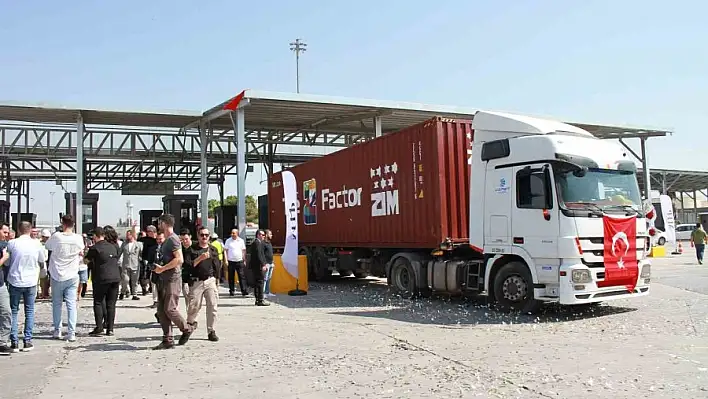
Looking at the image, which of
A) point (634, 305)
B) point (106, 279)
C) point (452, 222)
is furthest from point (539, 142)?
point (106, 279)

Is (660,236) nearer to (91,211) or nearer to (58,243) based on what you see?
(91,211)

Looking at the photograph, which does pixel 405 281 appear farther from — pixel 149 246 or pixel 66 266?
pixel 66 266

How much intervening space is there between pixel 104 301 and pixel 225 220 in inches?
608

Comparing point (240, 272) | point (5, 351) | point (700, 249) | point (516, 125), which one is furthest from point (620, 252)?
point (700, 249)

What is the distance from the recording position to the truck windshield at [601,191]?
10.1 m

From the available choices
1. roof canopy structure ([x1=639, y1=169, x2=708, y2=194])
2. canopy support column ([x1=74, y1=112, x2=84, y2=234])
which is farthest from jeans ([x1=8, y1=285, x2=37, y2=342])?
roof canopy structure ([x1=639, y1=169, x2=708, y2=194])

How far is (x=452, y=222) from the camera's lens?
12.3 metres

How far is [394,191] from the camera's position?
1395cm

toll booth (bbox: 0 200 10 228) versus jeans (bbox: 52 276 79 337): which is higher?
toll booth (bbox: 0 200 10 228)

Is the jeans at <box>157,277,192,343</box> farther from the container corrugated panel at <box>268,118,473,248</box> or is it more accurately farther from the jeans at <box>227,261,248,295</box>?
the jeans at <box>227,261,248,295</box>

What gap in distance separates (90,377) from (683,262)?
23.5m

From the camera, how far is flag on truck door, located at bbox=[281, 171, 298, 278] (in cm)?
1463

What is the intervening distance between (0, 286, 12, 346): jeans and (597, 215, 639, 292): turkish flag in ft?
27.8

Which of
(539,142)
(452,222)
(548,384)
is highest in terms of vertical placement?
(539,142)
